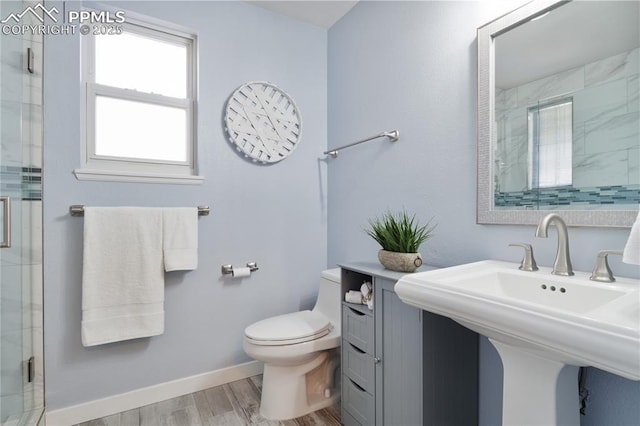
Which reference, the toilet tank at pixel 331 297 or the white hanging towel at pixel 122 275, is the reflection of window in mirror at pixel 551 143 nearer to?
the toilet tank at pixel 331 297

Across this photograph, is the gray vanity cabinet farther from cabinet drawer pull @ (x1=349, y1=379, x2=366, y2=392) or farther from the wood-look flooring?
the wood-look flooring

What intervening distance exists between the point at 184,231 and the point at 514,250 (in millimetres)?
1606

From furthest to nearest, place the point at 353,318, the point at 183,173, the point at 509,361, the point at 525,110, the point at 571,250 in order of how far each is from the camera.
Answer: the point at 183,173 < the point at 353,318 < the point at 525,110 < the point at 571,250 < the point at 509,361

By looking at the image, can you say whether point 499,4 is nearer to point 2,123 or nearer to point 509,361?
point 509,361

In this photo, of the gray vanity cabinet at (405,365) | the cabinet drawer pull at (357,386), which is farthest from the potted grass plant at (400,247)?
the cabinet drawer pull at (357,386)

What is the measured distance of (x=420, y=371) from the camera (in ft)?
3.69

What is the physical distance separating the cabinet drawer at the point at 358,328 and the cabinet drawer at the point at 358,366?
0.03 metres

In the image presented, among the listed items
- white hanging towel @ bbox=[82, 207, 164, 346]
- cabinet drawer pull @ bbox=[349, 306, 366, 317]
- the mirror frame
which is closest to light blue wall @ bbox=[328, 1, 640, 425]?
the mirror frame

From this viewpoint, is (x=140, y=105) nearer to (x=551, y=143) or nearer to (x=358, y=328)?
(x=358, y=328)

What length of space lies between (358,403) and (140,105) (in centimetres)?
197

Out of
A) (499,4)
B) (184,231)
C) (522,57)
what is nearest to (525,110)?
(522,57)

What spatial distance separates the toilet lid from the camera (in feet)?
4.91

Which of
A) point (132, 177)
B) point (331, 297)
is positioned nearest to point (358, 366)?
point (331, 297)

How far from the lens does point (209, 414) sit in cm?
163
